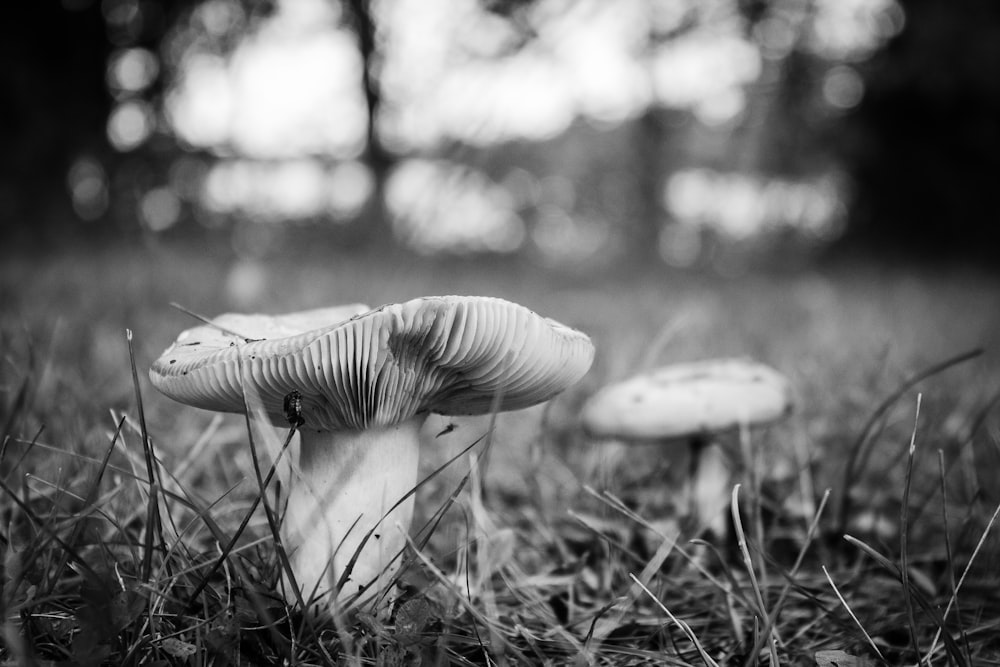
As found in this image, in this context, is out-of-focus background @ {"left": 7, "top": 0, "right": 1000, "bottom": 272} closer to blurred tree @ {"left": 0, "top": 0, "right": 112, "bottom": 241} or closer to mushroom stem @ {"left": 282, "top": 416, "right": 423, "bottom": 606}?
blurred tree @ {"left": 0, "top": 0, "right": 112, "bottom": 241}

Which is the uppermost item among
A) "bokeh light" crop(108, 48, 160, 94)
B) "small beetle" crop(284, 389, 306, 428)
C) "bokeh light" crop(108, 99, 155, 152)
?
"bokeh light" crop(108, 48, 160, 94)

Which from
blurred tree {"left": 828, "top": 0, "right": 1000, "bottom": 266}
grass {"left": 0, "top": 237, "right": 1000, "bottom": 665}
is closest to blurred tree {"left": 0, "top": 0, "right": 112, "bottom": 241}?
grass {"left": 0, "top": 237, "right": 1000, "bottom": 665}

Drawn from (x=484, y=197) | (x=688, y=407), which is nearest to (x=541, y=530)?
(x=688, y=407)

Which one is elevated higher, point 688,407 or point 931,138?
point 931,138

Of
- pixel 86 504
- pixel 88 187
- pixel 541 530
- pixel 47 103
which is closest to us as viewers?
pixel 86 504

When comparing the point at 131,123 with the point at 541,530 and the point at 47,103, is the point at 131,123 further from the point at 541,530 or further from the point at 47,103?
the point at 541,530

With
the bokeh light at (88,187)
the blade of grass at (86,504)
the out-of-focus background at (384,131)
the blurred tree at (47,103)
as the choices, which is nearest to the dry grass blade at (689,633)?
the blade of grass at (86,504)

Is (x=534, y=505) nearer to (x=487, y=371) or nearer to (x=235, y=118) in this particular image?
(x=487, y=371)
